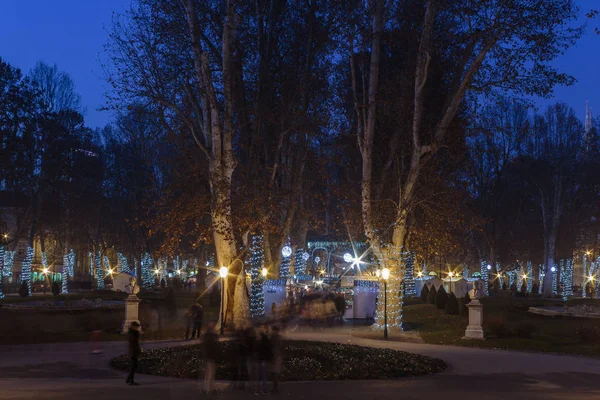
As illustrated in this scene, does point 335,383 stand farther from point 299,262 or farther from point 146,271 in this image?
point 146,271

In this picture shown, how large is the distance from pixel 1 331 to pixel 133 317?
5539 mm

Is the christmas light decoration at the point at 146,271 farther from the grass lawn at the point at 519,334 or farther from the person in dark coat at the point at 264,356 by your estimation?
the person in dark coat at the point at 264,356

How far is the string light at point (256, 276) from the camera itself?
36.3 m

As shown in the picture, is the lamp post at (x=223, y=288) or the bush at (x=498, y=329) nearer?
the lamp post at (x=223, y=288)

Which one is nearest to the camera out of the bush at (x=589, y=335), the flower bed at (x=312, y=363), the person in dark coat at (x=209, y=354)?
the person in dark coat at (x=209, y=354)

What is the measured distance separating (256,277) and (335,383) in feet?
63.8

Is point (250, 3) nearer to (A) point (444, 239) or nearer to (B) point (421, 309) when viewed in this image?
(A) point (444, 239)

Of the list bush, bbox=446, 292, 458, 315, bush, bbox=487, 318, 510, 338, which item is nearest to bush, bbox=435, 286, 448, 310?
bush, bbox=446, 292, 458, 315

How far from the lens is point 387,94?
36.8 meters

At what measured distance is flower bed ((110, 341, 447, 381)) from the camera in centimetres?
1834

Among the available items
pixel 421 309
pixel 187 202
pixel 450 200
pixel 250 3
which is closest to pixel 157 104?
pixel 187 202

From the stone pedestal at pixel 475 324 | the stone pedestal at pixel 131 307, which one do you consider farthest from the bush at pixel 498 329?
the stone pedestal at pixel 131 307

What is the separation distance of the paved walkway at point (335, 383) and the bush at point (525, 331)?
22.3 feet

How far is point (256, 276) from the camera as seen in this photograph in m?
37.0
